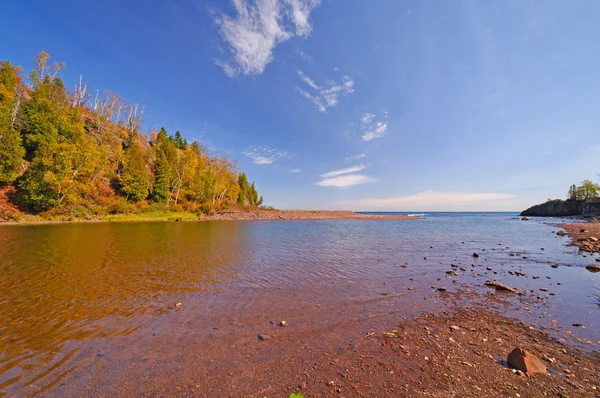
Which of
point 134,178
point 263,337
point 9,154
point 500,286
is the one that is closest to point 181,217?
point 134,178

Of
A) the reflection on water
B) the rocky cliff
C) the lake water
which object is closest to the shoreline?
the reflection on water

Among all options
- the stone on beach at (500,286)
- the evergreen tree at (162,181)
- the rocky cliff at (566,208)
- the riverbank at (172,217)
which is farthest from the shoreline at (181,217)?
the rocky cliff at (566,208)

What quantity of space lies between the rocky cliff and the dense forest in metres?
119

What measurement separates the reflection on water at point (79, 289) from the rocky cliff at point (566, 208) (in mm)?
111339

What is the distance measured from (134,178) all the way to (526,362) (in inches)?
2444

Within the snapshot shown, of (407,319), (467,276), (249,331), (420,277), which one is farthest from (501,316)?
(249,331)

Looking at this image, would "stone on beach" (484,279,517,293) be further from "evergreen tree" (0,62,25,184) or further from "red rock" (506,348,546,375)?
"evergreen tree" (0,62,25,184)

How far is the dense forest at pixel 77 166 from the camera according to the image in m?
34.5

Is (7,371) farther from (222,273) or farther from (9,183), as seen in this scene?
(9,183)

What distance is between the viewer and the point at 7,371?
168 inches

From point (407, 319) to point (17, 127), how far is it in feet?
209

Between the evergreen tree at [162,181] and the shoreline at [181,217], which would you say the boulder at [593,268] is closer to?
the shoreline at [181,217]

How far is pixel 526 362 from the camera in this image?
430 centimetres

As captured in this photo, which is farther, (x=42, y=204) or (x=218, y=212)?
(x=218, y=212)
